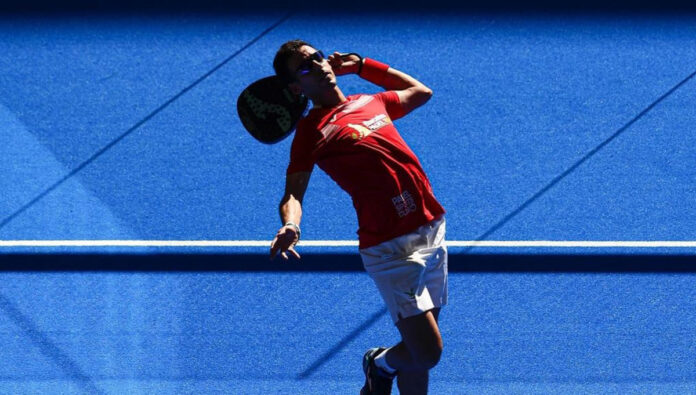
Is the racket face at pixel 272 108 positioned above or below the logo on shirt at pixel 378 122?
above

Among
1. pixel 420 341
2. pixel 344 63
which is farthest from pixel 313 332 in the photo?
pixel 344 63

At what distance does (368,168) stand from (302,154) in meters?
0.31

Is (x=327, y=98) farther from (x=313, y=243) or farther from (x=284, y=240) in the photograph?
(x=313, y=243)

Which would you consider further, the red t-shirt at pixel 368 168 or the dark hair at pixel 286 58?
the dark hair at pixel 286 58

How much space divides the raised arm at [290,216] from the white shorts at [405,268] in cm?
43

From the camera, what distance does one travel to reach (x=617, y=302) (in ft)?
19.0

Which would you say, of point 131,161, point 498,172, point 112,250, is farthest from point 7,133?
point 498,172

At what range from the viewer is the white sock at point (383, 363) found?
478 centimetres

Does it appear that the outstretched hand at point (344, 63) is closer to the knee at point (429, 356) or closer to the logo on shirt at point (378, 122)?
the logo on shirt at point (378, 122)

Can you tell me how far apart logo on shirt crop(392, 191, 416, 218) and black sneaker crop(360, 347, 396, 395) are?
0.83 meters

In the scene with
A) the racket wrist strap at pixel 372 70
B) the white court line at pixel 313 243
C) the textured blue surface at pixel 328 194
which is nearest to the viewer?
the racket wrist strap at pixel 372 70

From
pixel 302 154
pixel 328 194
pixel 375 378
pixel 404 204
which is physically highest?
pixel 302 154

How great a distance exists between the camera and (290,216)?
416cm

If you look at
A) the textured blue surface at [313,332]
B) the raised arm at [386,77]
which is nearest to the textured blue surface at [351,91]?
the textured blue surface at [313,332]
